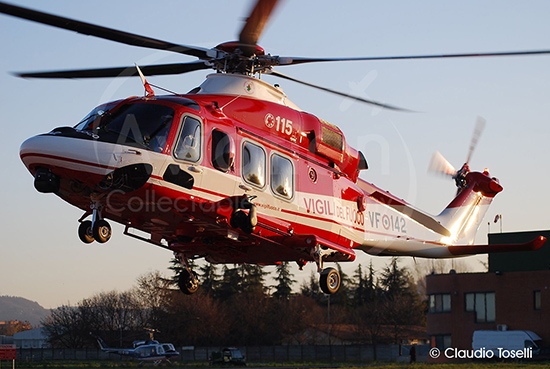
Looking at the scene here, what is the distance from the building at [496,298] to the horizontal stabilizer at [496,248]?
101 feet

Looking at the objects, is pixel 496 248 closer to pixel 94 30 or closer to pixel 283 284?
pixel 94 30

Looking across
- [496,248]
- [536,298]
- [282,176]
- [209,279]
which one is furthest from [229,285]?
[282,176]

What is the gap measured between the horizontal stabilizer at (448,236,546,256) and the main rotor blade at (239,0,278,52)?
8901 millimetres

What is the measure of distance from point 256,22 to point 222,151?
286 cm

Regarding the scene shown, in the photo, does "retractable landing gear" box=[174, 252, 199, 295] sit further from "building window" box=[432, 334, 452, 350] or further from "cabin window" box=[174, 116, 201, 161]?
"building window" box=[432, 334, 452, 350]

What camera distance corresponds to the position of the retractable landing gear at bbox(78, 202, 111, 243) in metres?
14.7

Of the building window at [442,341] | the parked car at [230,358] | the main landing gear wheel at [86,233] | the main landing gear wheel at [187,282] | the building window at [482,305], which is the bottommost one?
the parked car at [230,358]

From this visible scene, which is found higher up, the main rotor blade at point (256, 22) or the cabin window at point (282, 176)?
the main rotor blade at point (256, 22)

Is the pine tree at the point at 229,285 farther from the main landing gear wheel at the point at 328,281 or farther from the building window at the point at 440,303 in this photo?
the main landing gear wheel at the point at 328,281

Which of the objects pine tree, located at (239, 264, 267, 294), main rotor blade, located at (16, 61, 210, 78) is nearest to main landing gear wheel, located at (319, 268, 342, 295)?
main rotor blade, located at (16, 61, 210, 78)

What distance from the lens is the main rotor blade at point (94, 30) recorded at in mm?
12688

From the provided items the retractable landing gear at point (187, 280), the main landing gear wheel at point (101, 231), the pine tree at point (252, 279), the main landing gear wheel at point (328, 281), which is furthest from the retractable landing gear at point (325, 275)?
the pine tree at point (252, 279)

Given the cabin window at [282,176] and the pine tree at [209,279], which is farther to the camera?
the pine tree at [209,279]

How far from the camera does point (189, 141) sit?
14945 millimetres
